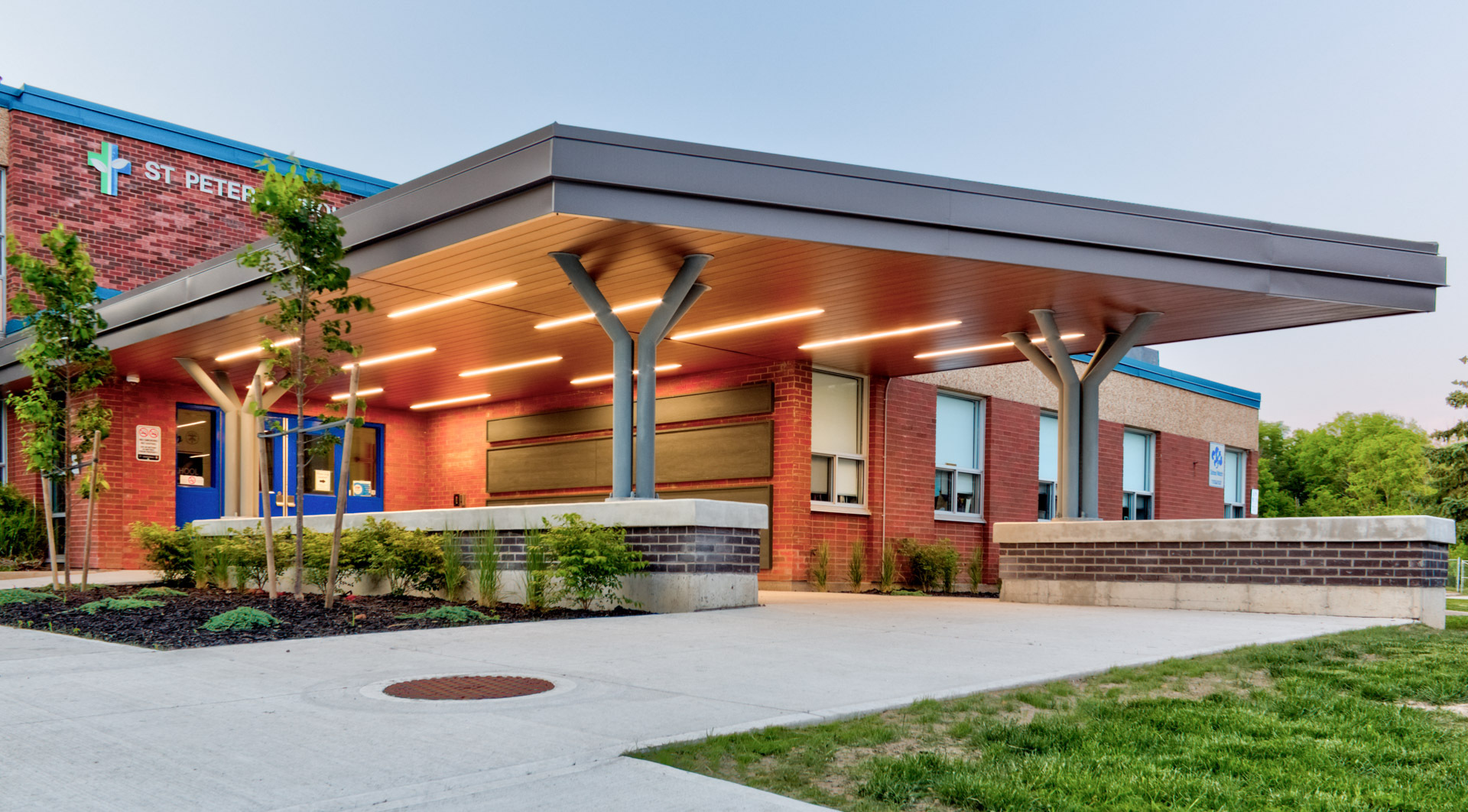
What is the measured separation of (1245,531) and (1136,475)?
12.8 metres

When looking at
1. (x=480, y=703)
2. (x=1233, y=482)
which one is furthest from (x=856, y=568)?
(x=1233, y=482)

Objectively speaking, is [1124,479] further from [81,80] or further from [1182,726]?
[81,80]

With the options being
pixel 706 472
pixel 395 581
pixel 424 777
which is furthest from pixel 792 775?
pixel 706 472

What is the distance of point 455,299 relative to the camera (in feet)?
41.1

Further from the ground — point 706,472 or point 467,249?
point 467,249

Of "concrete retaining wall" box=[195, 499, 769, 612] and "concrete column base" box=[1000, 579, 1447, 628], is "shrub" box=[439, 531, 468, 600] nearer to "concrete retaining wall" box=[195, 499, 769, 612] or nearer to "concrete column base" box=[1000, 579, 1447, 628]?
"concrete retaining wall" box=[195, 499, 769, 612]

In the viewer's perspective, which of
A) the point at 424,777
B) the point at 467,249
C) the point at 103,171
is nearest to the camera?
the point at 424,777

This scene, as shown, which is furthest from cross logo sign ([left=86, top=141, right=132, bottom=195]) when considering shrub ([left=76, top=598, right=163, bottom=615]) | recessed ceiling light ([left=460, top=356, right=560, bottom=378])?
shrub ([left=76, top=598, right=163, bottom=615])

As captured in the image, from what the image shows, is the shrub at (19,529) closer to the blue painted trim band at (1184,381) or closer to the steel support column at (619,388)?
the steel support column at (619,388)

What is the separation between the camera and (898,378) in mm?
18750

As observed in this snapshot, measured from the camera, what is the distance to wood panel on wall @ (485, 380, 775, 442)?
17.5 metres

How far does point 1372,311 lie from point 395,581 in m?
11.3

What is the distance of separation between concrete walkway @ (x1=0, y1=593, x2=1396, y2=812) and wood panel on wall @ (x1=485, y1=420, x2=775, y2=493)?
749cm

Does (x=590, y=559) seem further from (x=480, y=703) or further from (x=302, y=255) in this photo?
(x=480, y=703)
